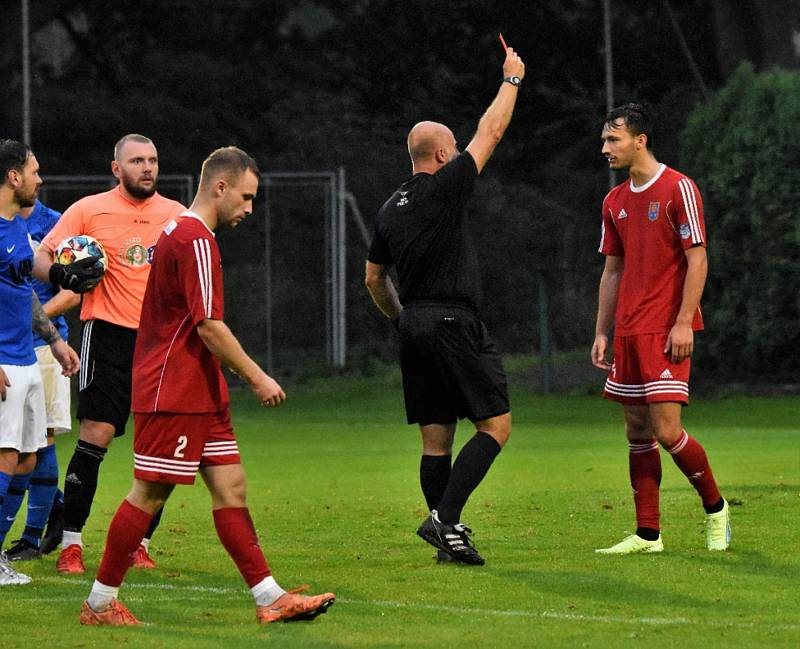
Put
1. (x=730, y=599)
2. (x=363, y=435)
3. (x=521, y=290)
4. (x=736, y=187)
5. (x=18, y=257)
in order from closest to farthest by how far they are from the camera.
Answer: (x=730, y=599) → (x=18, y=257) → (x=363, y=435) → (x=736, y=187) → (x=521, y=290)

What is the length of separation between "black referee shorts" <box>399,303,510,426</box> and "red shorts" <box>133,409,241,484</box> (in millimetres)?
1825

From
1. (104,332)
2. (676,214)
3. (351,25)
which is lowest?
Answer: (104,332)

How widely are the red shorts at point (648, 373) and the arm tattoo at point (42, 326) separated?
9.84 ft

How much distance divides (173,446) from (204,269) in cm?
77

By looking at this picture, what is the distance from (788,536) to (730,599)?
2199 mm

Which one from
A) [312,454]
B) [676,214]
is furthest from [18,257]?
[312,454]

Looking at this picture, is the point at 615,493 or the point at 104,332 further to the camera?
the point at 615,493

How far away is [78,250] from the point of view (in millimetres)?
8977

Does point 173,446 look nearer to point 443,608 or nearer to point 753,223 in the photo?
point 443,608

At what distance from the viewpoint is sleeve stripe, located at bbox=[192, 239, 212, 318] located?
7.19m

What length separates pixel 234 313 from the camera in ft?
92.7

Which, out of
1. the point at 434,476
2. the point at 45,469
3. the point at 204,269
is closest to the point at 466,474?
the point at 434,476

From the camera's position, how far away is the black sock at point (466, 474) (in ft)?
29.0

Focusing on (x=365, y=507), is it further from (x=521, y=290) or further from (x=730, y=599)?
(x=521, y=290)
